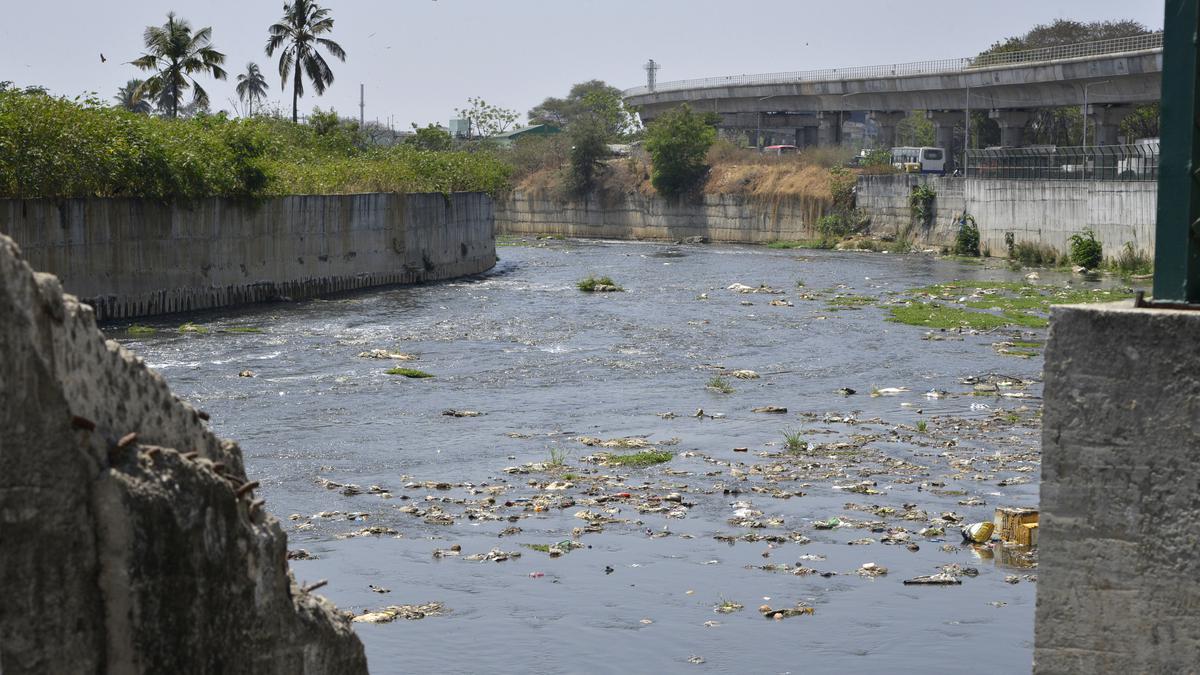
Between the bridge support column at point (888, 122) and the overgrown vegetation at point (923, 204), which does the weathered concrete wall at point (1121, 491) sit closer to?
the overgrown vegetation at point (923, 204)

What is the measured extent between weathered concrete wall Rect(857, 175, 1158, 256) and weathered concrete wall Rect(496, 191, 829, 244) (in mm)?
4735

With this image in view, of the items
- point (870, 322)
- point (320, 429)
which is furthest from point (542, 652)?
point (870, 322)

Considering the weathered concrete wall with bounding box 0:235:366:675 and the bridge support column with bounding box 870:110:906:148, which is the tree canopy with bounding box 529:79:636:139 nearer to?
the bridge support column with bounding box 870:110:906:148

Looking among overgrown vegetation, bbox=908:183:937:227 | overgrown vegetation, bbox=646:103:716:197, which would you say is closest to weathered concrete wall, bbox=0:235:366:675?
overgrown vegetation, bbox=908:183:937:227

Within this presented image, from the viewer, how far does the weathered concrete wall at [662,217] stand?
70.4 m

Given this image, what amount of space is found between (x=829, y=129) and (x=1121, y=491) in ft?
291

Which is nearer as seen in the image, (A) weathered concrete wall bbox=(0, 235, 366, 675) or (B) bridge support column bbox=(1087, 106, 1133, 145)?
(A) weathered concrete wall bbox=(0, 235, 366, 675)

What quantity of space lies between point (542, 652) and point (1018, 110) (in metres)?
69.0

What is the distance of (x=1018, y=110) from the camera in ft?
245

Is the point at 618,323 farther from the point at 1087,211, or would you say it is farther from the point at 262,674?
the point at 262,674

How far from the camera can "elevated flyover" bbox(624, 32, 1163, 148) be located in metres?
63.1

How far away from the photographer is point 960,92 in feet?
249

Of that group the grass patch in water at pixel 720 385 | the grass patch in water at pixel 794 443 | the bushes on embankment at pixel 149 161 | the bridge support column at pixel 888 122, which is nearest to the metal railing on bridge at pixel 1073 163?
the bushes on embankment at pixel 149 161

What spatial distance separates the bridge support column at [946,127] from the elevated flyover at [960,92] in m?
0.06
